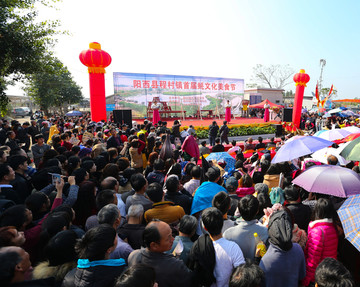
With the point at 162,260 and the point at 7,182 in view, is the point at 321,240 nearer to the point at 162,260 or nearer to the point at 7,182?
the point at 162,260

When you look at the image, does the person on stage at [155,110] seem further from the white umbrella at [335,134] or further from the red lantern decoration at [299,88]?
the red lantern decoration at [299,88]

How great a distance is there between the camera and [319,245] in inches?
80.6

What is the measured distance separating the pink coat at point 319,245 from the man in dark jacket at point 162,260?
3.61ft

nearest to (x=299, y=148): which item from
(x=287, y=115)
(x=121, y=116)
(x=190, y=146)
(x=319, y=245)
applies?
(x=319, y=245)

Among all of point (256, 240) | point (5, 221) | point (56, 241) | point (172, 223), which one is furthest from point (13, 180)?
point (256, 240)

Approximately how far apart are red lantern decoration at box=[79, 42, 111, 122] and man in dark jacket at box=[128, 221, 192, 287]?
12.2m

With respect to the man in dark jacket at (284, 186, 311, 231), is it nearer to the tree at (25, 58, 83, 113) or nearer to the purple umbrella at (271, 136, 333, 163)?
the purple umbrella at (271, 136, 333, 163)

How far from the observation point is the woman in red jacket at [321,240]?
2053mm

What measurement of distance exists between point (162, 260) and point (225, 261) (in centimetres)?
49

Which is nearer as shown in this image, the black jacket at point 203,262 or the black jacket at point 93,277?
the black jacket at point 93,277

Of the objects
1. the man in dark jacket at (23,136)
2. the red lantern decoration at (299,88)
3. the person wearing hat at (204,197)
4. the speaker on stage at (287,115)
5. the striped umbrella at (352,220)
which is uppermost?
the red lantern decoration at (299,88)

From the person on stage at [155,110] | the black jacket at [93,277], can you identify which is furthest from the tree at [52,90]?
the black jacket at [93,277]

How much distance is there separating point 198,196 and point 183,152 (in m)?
3.77

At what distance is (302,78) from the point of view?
1822cm
